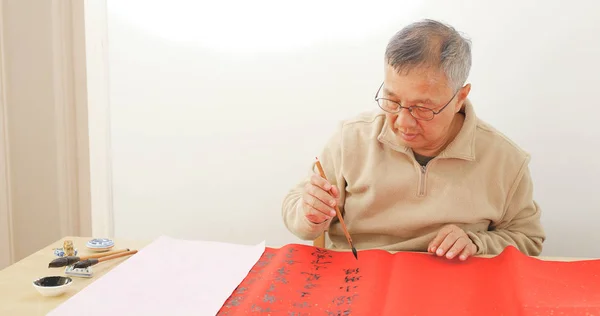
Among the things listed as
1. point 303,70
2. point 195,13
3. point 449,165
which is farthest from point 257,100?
point 449,165

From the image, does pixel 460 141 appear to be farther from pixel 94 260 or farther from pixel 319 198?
pixel 94 260

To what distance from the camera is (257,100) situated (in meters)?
2.77

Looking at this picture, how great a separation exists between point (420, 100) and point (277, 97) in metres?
1.11

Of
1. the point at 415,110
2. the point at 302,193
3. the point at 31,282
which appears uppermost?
the point at 415,110

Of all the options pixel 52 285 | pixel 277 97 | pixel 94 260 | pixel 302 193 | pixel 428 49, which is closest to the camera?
pixel 52 285

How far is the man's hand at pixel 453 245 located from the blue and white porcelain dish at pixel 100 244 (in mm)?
916

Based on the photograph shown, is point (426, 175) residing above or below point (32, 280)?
above

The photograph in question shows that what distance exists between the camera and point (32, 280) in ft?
4.90

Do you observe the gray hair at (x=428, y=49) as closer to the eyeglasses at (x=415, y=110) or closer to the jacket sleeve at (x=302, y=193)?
the eyeglasses at (x=415, y=110)

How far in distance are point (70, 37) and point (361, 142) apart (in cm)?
147

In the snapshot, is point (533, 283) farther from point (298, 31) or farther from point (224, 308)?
point (298, 31)

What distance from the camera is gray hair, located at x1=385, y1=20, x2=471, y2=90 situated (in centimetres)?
170

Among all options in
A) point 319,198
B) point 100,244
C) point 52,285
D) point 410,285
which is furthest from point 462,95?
point 52,285

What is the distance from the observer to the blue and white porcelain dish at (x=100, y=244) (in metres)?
1.72
